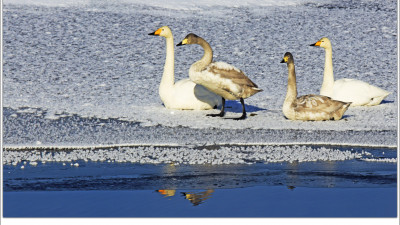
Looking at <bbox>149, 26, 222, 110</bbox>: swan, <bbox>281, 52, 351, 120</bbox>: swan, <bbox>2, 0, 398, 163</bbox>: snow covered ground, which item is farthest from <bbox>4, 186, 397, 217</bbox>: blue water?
<bbox>149, 26, 222, 110</bbox>: swan

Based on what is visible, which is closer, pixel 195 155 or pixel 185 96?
pixel 195 155

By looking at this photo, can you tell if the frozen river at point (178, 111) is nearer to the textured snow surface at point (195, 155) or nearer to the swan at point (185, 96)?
the textured snow surface at point (195, 155)

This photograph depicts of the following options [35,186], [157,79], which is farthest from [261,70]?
[35,186]

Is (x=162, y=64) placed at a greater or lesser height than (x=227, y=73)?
lesser

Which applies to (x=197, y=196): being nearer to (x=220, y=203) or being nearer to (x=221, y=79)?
(x=220, y=203)

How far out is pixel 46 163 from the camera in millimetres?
6223

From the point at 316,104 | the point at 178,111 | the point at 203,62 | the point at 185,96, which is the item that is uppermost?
the point at 203,62

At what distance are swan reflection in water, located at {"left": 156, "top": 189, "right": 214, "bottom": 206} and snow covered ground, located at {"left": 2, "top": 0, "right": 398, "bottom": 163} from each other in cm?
180

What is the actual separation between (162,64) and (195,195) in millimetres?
6911

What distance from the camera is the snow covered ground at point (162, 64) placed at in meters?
7.59

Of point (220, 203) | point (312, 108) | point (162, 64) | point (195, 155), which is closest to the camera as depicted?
point (220, 203)

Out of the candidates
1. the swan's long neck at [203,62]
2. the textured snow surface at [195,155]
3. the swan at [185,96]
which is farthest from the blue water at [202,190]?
the swan at [185,96]

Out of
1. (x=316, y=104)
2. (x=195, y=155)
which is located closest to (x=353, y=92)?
(x=316, y=104)

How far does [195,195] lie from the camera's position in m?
5.18
